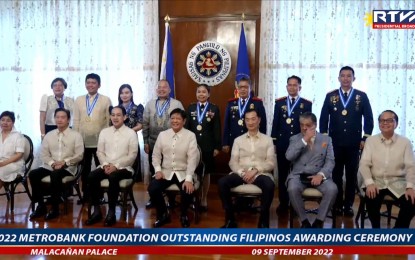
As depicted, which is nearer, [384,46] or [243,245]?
[243,245]

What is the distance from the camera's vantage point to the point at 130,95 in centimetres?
456

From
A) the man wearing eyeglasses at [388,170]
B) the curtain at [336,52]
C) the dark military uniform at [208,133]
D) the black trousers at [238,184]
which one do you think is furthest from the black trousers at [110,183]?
the curtain at [336,52]

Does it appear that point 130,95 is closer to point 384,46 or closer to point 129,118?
point 129,118

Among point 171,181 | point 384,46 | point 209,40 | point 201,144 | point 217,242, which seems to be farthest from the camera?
point 209,40

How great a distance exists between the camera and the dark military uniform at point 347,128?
13.4ft

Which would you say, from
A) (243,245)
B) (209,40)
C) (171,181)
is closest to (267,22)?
(209,40)

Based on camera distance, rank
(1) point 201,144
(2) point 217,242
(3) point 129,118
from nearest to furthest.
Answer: (2) point 217,242 < (1) point 201,144 < (3) point 129,118

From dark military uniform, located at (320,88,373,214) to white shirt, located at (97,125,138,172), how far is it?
2.01 metres

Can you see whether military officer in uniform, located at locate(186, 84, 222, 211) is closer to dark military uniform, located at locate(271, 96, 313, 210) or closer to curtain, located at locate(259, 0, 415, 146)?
dark military uniform, located at locate(271, 96, 313, 210)

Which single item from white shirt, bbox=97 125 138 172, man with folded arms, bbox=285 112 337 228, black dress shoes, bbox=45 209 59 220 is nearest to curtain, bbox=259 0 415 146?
man with folded arms, bbox=285 112 337 228

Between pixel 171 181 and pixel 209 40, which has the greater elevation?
pixel 209 40

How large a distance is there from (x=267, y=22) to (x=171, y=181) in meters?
2.82

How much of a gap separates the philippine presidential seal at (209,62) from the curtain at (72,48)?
533 mm

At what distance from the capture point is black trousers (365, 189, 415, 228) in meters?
3.30
